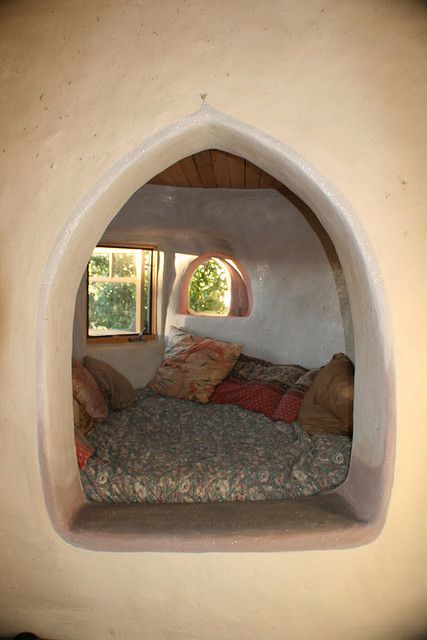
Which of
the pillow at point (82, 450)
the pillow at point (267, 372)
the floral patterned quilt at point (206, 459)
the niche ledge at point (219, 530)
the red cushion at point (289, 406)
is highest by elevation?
the pillow at point (267, 372)

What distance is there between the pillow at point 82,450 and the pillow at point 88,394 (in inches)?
16.6


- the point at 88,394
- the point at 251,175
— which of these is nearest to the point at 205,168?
the point at 251,175

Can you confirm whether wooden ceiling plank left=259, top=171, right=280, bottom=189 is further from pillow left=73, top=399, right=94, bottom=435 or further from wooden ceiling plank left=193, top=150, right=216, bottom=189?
pillow left=73, top=399, right=94, bottom=435

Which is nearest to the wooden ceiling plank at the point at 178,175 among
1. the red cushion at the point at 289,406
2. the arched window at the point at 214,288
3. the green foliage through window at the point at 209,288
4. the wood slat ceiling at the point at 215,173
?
the wood slat ceiling at the point at 215,173

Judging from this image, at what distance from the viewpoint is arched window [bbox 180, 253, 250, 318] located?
4.53 metres

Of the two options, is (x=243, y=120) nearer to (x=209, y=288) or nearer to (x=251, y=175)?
(x=251, y=175)

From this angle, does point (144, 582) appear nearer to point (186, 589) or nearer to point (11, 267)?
point (186, 589)

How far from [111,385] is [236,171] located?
171 cm

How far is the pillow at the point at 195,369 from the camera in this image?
144 inches

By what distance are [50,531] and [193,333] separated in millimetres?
2794

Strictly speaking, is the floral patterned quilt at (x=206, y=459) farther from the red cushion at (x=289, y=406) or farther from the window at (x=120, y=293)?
the window at (x=120, y=293)

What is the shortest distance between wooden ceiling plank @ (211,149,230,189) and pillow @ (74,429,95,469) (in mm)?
1755

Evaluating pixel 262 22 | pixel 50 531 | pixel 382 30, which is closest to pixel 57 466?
pixel 50 531

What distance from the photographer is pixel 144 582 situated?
1.64m
